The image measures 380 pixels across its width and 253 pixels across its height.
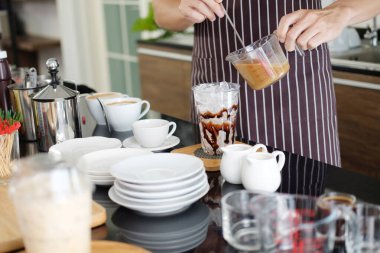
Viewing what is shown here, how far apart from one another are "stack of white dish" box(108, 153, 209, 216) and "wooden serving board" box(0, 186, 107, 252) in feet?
0.18

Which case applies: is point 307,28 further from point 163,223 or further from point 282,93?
point 163,223

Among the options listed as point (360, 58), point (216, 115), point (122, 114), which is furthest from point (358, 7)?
point (360, 58)

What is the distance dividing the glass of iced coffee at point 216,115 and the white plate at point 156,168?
22 cm

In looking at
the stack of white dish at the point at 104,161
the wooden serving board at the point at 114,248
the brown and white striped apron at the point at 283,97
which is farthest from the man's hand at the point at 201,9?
the wooden serving board at the point at 114,248

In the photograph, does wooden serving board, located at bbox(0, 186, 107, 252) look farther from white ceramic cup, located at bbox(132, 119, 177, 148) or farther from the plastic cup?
white ceramic cup, located at bbox(132, 119, 177, 148)

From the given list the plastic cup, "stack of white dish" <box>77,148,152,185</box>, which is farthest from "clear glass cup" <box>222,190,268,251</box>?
"stack of white dish" <box>77,148,152,185</box>

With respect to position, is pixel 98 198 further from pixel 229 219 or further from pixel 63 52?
pixel 63 52

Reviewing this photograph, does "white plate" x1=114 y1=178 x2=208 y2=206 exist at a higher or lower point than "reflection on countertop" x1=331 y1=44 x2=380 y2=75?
lower

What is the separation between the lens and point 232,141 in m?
1.61

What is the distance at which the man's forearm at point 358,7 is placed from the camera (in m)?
1.72

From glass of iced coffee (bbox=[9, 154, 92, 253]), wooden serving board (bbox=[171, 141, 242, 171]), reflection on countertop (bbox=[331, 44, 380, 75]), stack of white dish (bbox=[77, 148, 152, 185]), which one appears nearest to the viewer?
glass of iced coffee (bbox=[9, 154, 92, 253])

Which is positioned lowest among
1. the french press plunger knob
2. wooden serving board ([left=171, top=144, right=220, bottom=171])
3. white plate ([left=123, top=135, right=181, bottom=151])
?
wooden serving board ([left=171, top=144, right=220, bottom=171])

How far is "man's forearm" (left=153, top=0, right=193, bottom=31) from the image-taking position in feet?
6.97

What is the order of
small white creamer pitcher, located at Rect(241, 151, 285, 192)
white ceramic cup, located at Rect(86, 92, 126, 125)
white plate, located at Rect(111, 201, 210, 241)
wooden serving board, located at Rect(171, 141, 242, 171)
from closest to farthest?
1. white plate, located at Rect(111, 201, 210, 241)
2. small white creamer pitcher, located at Rect(241, 151, 285, 192)
3. wooden serving board, located at Rect(171, 141, 242, 171)
4. white ceramic cup, located at Rect(86, 92, 126, 125)
